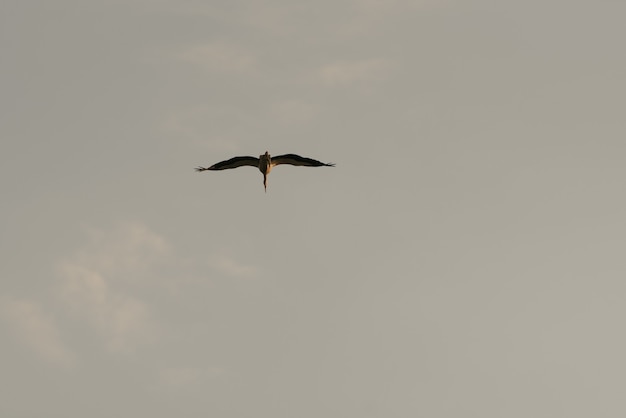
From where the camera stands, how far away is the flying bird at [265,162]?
77.4 metres

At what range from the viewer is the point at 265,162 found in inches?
3041

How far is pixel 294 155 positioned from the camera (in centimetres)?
7775

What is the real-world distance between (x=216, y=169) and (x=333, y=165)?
10.5 m

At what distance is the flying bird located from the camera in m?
77.4

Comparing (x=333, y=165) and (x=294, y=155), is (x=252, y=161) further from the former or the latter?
(x=333, y=165)

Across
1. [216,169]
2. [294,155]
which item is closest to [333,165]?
[294,155]

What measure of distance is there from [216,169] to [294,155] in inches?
251

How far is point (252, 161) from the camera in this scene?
257 ft

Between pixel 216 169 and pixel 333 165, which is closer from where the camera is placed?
pixel 333 165

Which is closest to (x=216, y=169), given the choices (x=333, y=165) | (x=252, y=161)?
(x=252, y=161)

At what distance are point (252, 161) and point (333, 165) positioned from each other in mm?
8324

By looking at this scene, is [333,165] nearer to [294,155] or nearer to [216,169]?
[294,155]

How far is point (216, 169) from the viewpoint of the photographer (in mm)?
77812
